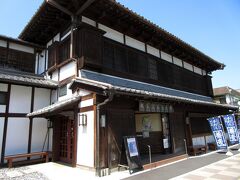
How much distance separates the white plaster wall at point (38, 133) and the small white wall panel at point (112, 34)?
19.8 ft

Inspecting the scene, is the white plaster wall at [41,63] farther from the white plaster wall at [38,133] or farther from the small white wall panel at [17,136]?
the small white wall panel at [17,136]

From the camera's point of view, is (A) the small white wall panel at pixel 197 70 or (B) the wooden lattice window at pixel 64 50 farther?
(A) the small white wall panel at pixel 197 70

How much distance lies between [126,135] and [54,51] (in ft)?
21.4

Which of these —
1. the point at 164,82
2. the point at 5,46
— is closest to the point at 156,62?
the point at 164,82

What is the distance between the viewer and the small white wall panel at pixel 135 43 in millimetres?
11227

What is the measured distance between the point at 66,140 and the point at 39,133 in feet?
6.52

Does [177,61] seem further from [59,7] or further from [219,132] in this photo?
[59,7]

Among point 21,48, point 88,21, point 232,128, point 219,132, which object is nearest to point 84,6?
point 88,21

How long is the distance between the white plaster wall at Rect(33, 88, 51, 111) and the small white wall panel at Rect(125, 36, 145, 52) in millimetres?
5691

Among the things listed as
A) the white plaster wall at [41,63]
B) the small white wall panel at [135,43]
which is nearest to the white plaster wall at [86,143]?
the small white wall panel at [135,43]

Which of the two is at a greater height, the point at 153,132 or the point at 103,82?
the point at 103,82

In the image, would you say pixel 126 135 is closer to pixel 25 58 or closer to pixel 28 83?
pixel 28 83

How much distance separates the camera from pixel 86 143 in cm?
743

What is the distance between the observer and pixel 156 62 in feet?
41.9
